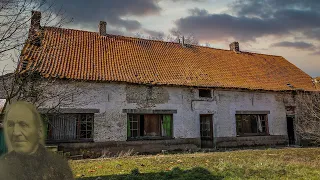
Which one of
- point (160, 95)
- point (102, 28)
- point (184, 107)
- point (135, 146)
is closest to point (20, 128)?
point (135, 146)

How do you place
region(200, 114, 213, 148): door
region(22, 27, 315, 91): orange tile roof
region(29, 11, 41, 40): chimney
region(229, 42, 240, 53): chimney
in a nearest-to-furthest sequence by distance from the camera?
region(29, 11, 41, 40): chimney < region(22, 27, 315, 91): orange tile roof < region(200, 114, 213, 148): door < region(229, 42, 240, 53): chimney

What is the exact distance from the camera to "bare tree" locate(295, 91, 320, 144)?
56.2 feet

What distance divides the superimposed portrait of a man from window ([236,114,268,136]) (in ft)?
51.1

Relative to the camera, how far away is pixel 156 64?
16.9 meters

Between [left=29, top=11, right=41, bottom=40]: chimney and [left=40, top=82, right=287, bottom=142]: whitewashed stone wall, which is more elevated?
[left=29, top=11, right=41, bottom=40]: chimney

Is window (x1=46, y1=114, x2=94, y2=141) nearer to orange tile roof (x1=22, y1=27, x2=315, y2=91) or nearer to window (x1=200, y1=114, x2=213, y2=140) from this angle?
orange tile roof (x1=22, y1=27, x2=315, y2=91)

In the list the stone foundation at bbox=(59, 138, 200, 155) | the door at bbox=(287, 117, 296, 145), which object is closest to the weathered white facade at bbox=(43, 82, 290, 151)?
the stone foundation at bbox=(59, 138, 200, 155)

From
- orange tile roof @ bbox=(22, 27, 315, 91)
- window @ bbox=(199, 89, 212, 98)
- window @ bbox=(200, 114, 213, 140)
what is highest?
orange tile roof @ bbox=(22, 27, 315, 91)

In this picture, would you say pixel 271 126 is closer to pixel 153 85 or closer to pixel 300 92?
pixel 300 92

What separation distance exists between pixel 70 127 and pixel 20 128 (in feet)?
36.2

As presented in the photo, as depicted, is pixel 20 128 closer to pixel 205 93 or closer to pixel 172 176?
pixel 172 176

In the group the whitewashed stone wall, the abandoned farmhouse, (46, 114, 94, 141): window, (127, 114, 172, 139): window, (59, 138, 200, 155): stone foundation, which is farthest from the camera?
(127, 114, 172, 139): window

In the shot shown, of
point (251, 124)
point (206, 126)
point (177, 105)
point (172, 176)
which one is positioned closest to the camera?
point (172, 176)

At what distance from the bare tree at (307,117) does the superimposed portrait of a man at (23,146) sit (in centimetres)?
1781
